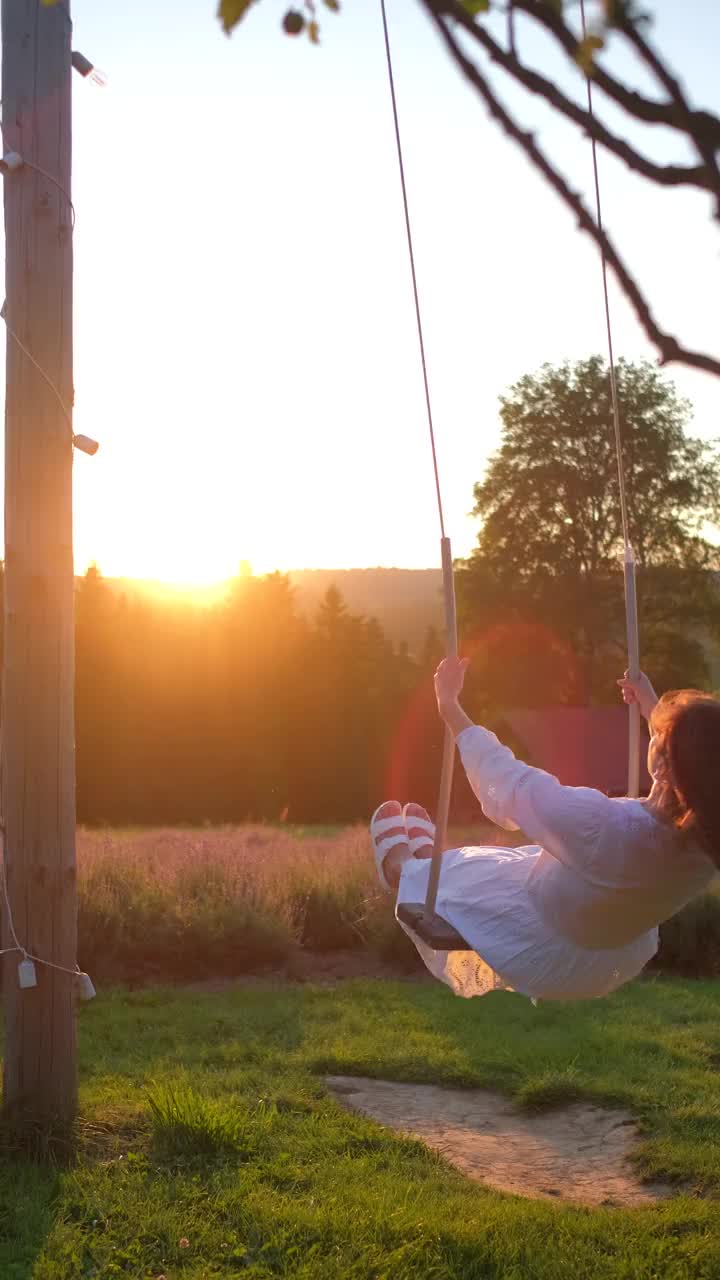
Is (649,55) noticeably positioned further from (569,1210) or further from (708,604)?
(708,604)

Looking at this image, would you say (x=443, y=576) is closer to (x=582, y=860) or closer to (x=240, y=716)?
(x=582, y=860)

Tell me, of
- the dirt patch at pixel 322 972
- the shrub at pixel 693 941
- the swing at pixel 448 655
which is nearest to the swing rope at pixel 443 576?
the swing at pixel 448 655

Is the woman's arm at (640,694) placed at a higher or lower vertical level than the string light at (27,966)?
higher

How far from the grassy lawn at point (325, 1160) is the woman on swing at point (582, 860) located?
66 centimetres

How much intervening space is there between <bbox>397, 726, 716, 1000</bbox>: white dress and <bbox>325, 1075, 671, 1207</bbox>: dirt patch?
722 millimetres

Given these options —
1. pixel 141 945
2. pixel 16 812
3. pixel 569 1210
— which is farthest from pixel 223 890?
pixel 569 1210

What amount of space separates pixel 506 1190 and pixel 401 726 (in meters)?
30.4

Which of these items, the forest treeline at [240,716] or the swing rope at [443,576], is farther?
the forest treeline at [240,716]

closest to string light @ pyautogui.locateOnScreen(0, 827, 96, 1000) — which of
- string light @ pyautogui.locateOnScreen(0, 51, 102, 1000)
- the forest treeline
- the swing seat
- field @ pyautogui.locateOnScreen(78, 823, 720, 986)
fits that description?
string light @ pyautogui.locateOnScreen(0, 51, 102, 1000)

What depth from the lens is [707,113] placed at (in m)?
1.20

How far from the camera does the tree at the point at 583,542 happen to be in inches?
1049

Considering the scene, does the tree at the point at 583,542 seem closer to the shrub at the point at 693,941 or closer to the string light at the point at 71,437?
the shrub at the point at 693,941

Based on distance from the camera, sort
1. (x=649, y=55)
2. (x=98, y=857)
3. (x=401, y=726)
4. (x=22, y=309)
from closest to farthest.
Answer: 1. (x=649, y=55)
2. (x=22, y=309)
3. (x=98, y=857)
4. (x=401, y=726)

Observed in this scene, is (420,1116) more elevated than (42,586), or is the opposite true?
(42,586)
